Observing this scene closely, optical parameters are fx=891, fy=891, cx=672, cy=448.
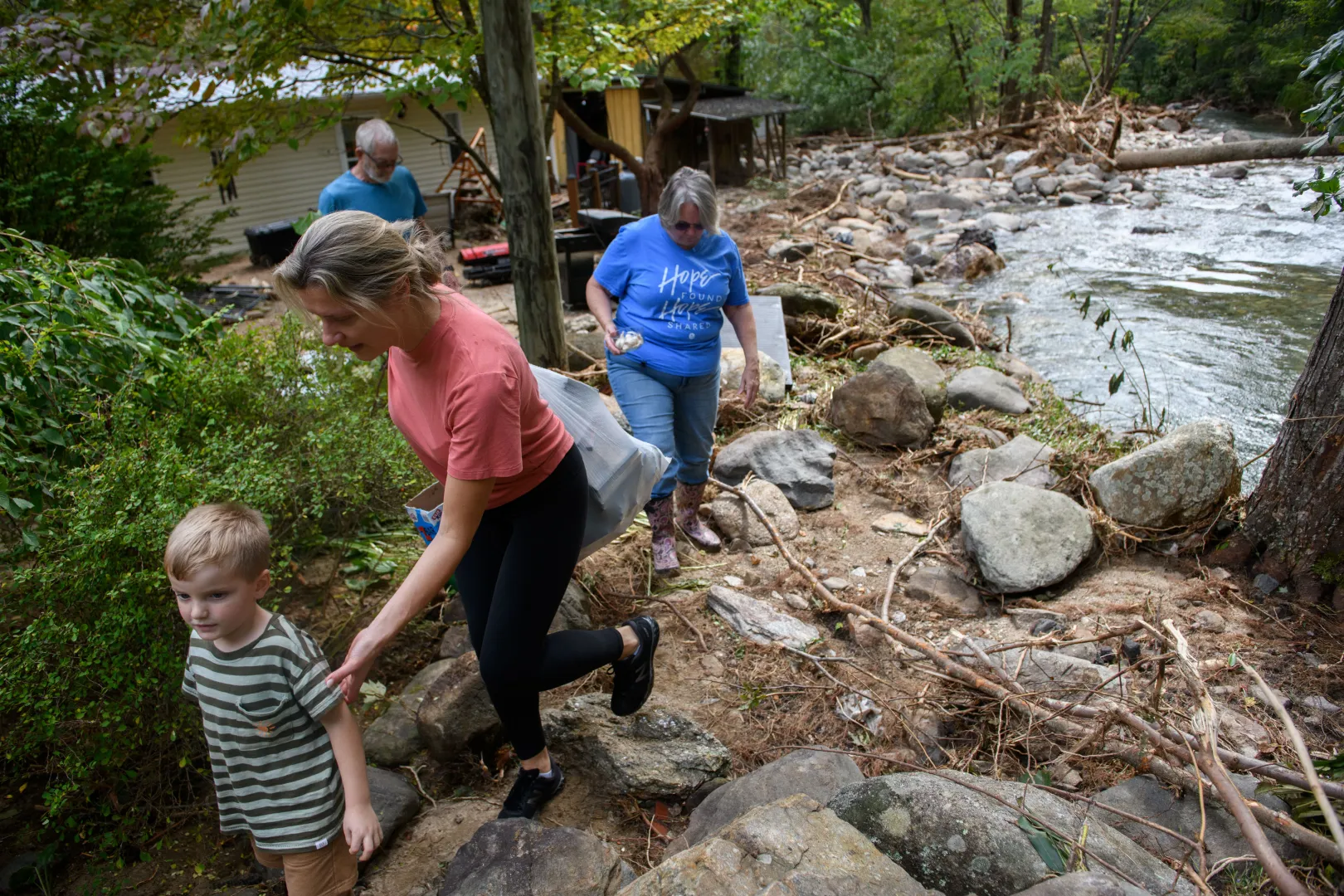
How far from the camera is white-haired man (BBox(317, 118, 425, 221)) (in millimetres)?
5391

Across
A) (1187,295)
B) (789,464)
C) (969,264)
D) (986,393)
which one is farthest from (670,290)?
(969,264)

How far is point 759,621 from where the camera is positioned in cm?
377

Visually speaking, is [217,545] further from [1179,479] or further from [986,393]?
[986,393]

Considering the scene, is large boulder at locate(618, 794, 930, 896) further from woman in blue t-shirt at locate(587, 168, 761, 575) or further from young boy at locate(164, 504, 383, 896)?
woman in blue t-shirt at locate(587, 168, 761, 575)

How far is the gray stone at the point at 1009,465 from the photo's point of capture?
5.13 m

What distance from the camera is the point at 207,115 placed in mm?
5145

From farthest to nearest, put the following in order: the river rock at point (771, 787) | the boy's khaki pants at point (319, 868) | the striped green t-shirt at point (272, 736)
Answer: the river rock at point (771, 787)
the boy's khaki pants at point (319, 868)
the striped green t-shirt at point (272, 736)

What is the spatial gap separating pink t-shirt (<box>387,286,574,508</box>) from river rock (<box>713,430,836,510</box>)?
2974 mm

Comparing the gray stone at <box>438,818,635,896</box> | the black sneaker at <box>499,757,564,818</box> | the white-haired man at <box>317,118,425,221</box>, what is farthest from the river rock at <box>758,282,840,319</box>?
the gray stone at <box>438,818,635,896</box>

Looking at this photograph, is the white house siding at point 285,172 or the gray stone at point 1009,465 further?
the white house siding at point 285,172

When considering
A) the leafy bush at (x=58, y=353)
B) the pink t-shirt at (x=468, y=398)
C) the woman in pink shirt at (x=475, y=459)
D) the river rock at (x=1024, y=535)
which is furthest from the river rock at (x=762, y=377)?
the pink t-shirt at (x=468, y=398)

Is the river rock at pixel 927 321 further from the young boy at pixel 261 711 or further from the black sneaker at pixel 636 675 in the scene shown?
the young boy at pixel 261 711

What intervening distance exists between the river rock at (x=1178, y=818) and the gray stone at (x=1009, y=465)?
256 cm

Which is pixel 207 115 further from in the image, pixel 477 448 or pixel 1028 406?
pixel 1028 406
